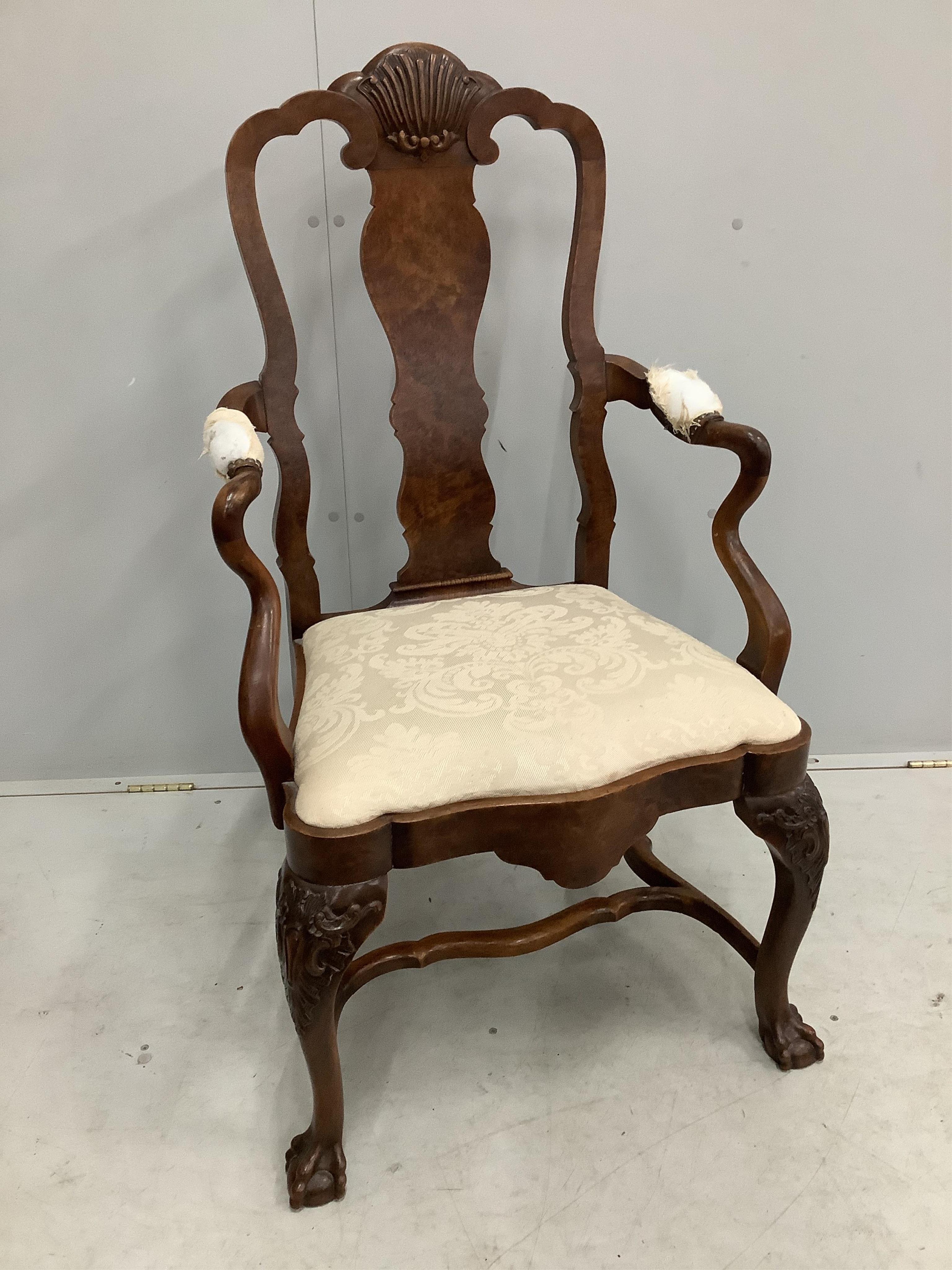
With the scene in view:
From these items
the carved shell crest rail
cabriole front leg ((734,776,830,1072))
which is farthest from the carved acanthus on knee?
the carved shell crest rail

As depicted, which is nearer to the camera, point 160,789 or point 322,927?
point 322,927

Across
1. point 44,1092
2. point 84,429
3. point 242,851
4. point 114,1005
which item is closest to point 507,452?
point 84,429

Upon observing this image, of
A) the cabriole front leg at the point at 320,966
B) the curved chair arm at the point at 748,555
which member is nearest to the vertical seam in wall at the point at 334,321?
the curved chair arm at the point at 748,555

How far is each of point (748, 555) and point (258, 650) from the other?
0.66m

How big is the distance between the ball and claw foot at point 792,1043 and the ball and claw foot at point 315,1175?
0.60 metres

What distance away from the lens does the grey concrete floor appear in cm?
110

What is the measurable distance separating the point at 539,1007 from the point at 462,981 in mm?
134

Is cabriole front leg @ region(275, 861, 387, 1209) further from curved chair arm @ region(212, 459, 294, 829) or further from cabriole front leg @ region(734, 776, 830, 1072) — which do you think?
cabriole front leg @ region(734, 776, 830, 1072)

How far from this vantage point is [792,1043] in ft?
4.29

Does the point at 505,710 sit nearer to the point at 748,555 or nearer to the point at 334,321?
the point at 748,555

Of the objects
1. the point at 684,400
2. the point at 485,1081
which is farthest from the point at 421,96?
the point at 485,1081

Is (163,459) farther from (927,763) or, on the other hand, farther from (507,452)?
(927,763)

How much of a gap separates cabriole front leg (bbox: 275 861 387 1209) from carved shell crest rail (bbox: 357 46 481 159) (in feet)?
3.38

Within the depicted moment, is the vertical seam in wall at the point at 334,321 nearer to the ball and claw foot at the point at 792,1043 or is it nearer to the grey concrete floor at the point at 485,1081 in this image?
the grey concrete floor at the point at 485,1081
